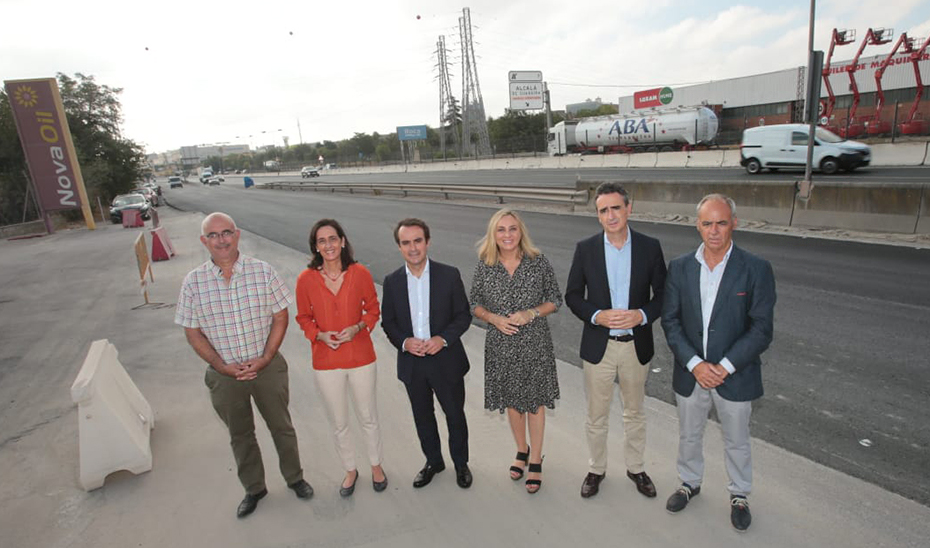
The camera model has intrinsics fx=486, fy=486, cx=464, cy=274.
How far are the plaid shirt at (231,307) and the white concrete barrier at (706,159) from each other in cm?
2736

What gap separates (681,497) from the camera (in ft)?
10.5

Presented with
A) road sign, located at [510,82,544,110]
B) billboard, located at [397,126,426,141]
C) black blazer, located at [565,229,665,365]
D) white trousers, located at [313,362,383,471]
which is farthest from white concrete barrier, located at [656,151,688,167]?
billboard, located at [397,126,426,141]

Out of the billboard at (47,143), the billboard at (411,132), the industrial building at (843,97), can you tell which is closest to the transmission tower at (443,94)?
the billboard at (411,132)

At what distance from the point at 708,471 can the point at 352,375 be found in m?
2.66

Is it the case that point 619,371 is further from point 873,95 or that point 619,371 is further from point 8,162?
point 873,95

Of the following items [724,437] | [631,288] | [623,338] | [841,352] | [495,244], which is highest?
[495,244]

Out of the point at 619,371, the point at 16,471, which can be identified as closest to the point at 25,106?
the point at 16,471

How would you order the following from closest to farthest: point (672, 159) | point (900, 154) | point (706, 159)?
point (900, 154) < point (706, 159) < point (672, 159)

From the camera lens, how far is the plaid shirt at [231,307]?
3.32 metres

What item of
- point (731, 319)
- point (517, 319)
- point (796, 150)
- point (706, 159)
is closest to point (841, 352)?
point (731, 319)

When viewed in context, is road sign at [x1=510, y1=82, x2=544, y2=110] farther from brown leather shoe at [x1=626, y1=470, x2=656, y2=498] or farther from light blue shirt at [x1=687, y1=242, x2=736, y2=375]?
brown leather shoe at [x1=626, y1=470, x2=656, y2=498]

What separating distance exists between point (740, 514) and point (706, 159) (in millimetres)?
27236

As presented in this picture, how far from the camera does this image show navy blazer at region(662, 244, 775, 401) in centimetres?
290

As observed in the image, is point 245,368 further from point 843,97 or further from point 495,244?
point 843,97
